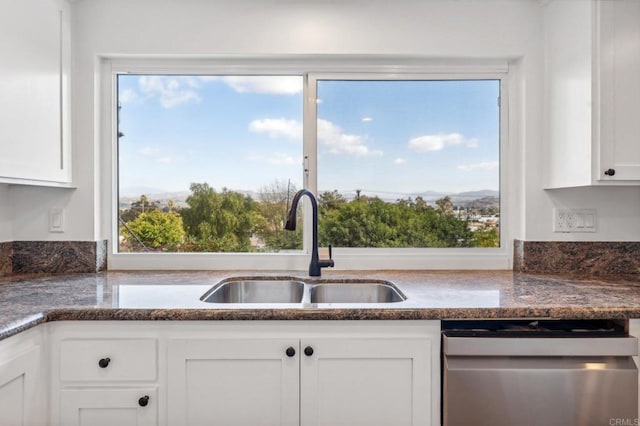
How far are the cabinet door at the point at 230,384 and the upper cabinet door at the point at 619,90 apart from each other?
4.91ft

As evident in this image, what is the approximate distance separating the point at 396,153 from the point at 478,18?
77 cm

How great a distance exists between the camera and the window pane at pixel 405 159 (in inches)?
84.8

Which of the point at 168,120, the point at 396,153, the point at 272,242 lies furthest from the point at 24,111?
the point at 396,153

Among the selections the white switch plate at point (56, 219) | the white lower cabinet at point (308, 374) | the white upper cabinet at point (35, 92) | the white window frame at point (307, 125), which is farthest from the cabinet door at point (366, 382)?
the white switch plate at point (56, 219)

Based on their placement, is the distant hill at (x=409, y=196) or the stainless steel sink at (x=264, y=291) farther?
the distant hill at (x=409, y=196)

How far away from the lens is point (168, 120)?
2.16 m

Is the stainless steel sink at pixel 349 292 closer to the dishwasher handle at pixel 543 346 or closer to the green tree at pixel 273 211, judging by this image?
the green tree at pixel 273 211

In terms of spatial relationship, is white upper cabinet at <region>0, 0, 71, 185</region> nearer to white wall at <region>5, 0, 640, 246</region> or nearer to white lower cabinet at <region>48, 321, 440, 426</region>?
white wall at <region>5, 0, 640, 246</region>

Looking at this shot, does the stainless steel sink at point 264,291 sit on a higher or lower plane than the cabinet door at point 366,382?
higher

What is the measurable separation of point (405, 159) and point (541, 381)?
1.21 meters

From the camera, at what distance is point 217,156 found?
2.17 metres

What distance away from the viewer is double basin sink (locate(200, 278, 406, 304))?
1870 mm

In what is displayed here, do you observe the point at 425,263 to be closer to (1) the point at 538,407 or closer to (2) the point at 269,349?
(1) the point at 538,407

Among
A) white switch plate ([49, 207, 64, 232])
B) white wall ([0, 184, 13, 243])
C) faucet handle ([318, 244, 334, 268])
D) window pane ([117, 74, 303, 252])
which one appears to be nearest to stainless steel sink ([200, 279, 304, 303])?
faucet handle ([318, 244, 334, 268])
